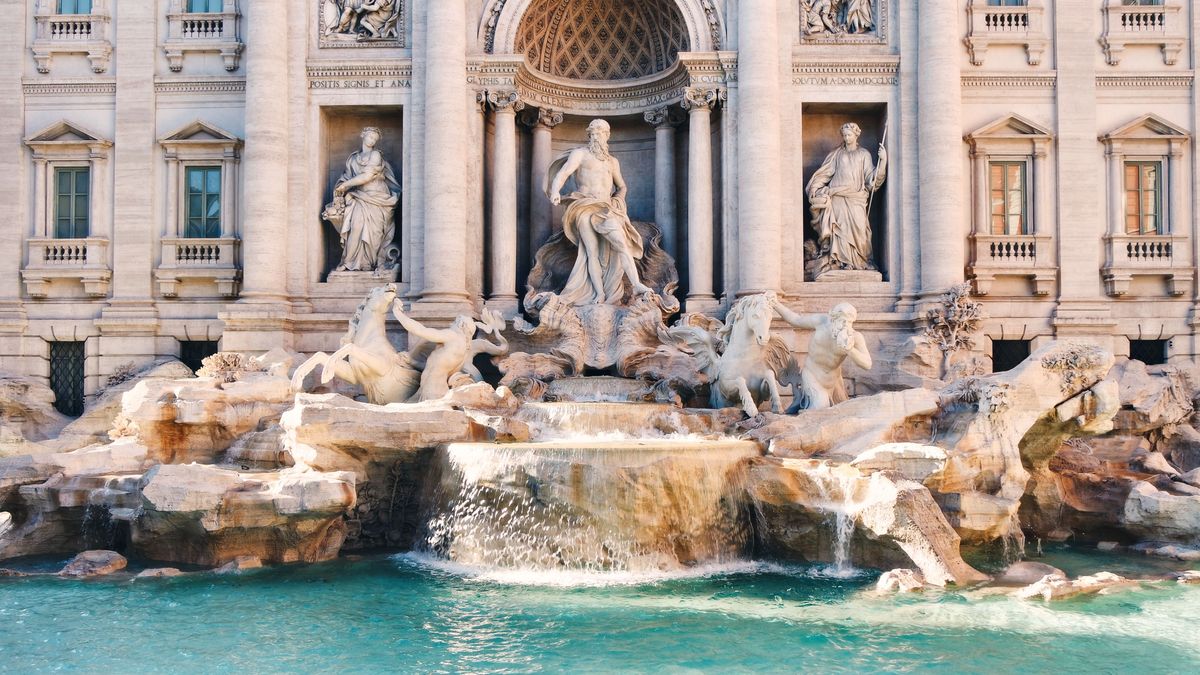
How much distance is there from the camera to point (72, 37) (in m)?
19.9

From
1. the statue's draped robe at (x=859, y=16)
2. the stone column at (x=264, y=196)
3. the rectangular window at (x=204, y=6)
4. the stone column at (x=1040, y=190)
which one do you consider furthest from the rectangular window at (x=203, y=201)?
the stone column at (x=1040, y=190)

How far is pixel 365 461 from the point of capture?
42.8 feet

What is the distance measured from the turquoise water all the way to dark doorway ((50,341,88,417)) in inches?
359

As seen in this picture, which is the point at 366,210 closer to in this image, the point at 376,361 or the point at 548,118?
the point at 548,118

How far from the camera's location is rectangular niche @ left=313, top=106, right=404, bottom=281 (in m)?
19.5

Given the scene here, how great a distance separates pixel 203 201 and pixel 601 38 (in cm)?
875

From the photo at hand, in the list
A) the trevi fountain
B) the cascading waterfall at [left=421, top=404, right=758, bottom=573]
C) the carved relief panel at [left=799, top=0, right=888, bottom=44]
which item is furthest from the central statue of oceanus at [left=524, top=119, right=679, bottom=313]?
the cascading waterfall at [left=421, top=404, right=758, bottom=573]

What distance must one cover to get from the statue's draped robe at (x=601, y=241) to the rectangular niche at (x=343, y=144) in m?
3.58

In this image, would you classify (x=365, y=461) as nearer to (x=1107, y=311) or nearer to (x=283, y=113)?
(x=283, y=113)

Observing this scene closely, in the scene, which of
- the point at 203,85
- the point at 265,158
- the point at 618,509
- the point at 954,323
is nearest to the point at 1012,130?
the point at 954,323

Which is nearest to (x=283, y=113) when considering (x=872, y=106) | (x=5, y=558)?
(x=5, y=558)

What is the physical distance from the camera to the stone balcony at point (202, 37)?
64.1 feet

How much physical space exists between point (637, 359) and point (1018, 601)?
788 cm

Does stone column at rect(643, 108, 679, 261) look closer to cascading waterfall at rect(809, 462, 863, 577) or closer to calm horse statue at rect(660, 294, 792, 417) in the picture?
calm horse statue at rect(660, 294, 792, 417)
